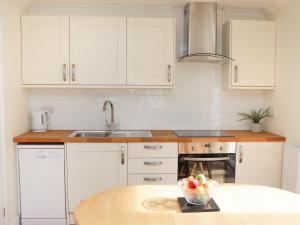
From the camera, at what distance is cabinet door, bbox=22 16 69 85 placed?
305 centimetres

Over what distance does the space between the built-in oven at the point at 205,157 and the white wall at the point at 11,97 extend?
5.42 ft

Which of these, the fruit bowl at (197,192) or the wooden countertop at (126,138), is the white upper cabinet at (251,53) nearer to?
the wooden countertop at (126,138)

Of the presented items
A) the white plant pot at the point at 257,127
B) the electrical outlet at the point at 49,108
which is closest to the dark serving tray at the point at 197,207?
the white plant pot at the point at 257,127

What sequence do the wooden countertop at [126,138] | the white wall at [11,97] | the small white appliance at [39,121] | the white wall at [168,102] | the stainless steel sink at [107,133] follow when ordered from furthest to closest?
the white wall at [168,102] → the stainless steel sink at [107,133] → the small white appliance at [39,121] → the wooden countertop at [126,138] → the white wall at [11,97]

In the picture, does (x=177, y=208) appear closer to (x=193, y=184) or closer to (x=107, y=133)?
(x=193, y=184)

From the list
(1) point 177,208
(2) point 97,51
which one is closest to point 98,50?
(2) point 97,51

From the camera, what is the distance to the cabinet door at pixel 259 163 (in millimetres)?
3027

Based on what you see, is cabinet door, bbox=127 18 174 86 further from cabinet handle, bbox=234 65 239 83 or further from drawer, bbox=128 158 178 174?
drawer, bbox=128 158 178 174

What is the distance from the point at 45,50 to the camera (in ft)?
10.1

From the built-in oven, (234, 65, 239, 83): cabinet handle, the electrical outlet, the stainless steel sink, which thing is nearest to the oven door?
the built-in oven

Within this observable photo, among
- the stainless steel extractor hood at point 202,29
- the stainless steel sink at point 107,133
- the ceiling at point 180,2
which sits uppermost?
the ceiling at point 180,2

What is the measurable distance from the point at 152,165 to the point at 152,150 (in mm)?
154

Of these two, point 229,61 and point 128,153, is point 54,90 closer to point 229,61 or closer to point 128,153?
point 128,153

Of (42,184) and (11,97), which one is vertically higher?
(11,97)
